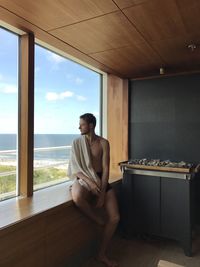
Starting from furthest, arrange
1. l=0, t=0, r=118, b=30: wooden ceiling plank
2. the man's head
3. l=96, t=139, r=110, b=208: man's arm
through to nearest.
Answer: the man's head < l=96, t=139, r=110, b=208: man's arm < l=0, t=0, r=118, b=30: wooden ceiling plank

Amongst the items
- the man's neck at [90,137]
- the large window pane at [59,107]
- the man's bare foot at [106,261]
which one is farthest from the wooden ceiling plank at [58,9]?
the man's bare foot at [106,261]

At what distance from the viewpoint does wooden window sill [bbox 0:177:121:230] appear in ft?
5.90

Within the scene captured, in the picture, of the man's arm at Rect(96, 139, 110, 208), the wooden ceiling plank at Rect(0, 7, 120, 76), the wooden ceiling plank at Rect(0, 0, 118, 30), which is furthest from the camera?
the man's arm at Rect(96, 139, 110, 208)

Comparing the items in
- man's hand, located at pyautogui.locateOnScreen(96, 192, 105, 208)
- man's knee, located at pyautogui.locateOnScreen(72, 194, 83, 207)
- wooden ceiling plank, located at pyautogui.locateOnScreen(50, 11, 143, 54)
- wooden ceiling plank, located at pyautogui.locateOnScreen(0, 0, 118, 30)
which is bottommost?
man's hand, located at pyautogui.locateOnScreen(96, 192, 105, 208)

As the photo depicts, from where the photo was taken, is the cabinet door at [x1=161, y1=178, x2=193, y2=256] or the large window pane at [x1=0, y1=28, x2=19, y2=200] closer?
the large window pane at [x1=0, y1=28, x2=19, y2=200]

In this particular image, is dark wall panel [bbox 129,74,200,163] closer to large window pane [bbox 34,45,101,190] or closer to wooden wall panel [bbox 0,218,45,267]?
large window pane [bbox 34,45,101,190]

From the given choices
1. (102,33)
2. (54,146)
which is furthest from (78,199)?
(102,33)

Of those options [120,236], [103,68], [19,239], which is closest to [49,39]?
[103,68]

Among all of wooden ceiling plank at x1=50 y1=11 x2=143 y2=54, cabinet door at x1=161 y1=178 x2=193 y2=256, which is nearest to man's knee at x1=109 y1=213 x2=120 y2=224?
cabinet door at x1=161 y1=178 x2=193 y2=256

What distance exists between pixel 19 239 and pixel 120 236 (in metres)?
1.68

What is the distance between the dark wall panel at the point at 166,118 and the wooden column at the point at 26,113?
1905 millimetres

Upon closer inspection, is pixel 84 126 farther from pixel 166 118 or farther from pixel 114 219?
pixel 166 118

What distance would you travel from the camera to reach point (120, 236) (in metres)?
3.10

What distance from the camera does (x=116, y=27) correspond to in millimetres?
2168
